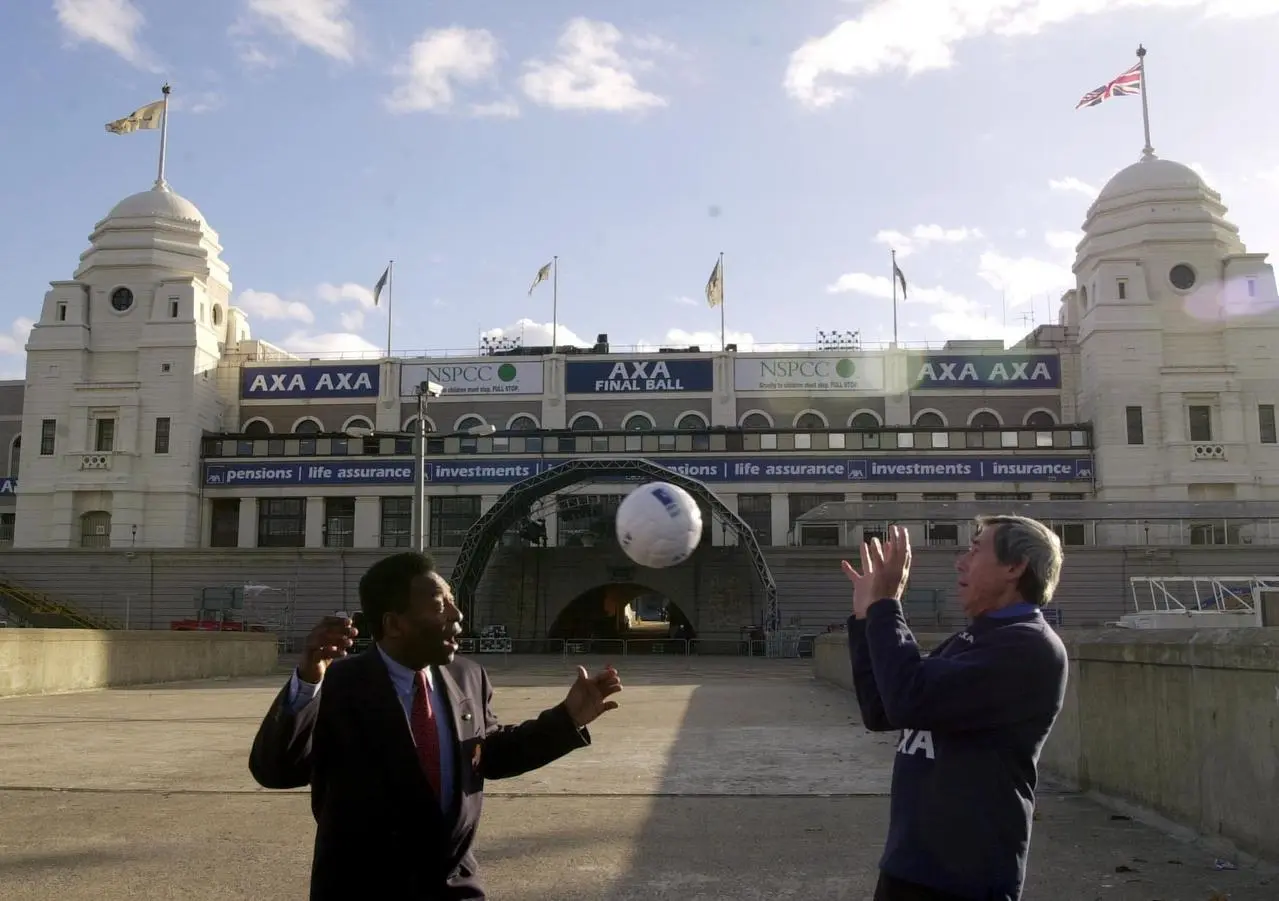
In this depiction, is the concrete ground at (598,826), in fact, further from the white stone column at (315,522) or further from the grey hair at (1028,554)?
the white stone column at (315,522)

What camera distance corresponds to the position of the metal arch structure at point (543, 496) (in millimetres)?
42125

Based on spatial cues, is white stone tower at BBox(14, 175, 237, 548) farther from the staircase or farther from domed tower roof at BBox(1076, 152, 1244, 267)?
domed tower roof at BBox(1076, 152, 1244, 267)

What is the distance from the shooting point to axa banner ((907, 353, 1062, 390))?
174 ft

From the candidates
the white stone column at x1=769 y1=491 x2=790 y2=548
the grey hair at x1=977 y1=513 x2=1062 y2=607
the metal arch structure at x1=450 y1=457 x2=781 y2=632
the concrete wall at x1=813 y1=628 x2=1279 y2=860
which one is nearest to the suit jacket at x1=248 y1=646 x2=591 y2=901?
the grey hair at x1=977 y1=513 x2=1062 y2=607

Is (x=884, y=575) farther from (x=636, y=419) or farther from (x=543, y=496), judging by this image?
(x=636, y=419)

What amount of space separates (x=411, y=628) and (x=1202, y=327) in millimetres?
54684

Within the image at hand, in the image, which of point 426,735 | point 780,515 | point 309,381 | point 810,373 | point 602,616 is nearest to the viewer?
point 426,735

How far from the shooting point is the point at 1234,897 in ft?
19.4

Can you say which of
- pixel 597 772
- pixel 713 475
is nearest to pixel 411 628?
pixel 597 772

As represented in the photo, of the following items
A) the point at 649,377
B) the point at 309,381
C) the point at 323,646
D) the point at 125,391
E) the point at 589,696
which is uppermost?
the point at 309,381

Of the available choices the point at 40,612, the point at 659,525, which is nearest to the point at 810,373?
the point at 40,612

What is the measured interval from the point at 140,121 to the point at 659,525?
53076mm

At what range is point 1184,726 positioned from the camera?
734 centimetres

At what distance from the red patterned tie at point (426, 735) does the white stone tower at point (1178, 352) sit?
165 ft
